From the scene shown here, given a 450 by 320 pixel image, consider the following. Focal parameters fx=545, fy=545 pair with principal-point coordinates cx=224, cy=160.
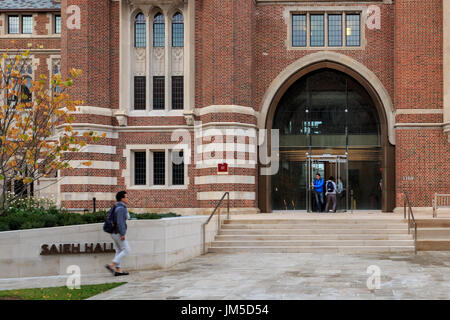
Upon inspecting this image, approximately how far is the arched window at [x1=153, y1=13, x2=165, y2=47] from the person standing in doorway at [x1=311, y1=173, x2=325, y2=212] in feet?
30.6

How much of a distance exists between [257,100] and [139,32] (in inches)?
243

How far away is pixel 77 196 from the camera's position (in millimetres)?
22734

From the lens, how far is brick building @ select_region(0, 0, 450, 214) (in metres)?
23.0

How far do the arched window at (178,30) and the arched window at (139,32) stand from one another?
1371 millimetres

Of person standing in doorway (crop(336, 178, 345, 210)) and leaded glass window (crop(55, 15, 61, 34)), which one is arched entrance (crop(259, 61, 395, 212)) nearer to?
person standing in doorway (crop(336, 178, 345, 210))

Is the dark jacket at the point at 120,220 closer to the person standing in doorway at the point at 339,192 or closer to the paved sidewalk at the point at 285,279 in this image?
the paved sidewalk at the point at 285,279

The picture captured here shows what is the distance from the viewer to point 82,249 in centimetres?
1307

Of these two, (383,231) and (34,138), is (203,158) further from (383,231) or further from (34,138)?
(34,138)

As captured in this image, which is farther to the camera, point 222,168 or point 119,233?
point 222,168

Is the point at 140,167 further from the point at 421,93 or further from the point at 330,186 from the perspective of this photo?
Result: the point at 421,93

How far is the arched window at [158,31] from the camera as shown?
24578 millimetres

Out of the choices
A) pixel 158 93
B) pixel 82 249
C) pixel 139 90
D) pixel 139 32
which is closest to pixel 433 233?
pixel 82 249

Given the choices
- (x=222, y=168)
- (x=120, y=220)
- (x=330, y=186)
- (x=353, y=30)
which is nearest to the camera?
(x=120, y=220)

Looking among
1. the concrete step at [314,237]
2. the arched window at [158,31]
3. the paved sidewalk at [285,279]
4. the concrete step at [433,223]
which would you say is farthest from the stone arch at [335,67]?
the paved sidewalk at [285,279]
